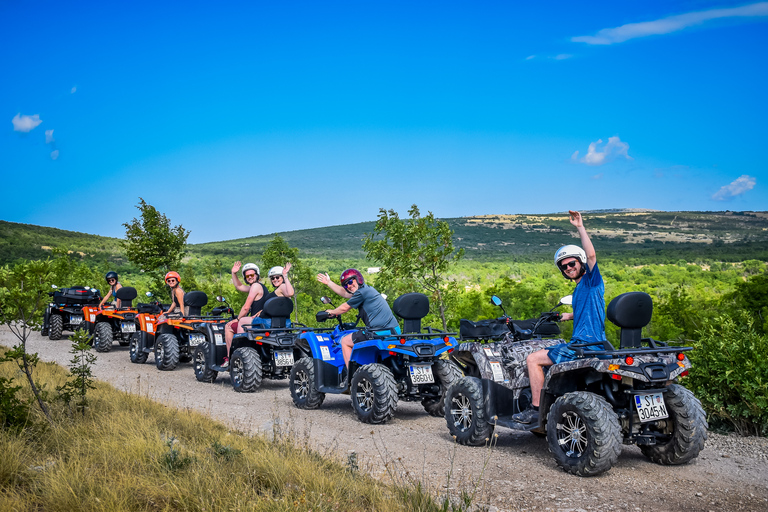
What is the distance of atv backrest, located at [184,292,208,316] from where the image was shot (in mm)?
14570

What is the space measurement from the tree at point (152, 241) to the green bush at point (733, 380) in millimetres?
20086

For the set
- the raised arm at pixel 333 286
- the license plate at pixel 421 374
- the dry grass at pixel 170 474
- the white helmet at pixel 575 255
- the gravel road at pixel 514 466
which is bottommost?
the gravel road at pixel 514 466

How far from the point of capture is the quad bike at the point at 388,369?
8.62 m

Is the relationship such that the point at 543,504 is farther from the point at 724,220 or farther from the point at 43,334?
the point at 724,220

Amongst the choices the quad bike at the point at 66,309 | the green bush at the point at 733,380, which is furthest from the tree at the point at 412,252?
the quad bike at the point at 66,309

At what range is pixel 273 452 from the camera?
5938mm

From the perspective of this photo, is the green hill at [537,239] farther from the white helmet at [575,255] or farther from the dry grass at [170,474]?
the dry grass at [170,474]

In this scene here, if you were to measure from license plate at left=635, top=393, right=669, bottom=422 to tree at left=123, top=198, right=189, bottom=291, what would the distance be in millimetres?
20937

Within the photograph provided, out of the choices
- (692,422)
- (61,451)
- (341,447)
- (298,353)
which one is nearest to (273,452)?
(341,447)

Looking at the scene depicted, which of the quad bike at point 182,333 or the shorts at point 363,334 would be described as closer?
the shorts at point 363,334

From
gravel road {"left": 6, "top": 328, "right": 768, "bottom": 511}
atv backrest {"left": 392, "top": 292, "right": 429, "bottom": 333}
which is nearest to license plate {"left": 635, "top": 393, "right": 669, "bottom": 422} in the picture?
gravel road {"left": 6, "top": 328, "right": 768, "bottom": 511}

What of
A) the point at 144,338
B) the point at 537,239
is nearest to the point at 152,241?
the point at 144,338

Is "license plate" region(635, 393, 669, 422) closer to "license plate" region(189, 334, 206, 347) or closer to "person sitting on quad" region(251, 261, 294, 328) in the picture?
"person sitting on quad" region(251, 261, 294, 328)

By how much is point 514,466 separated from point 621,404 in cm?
118
